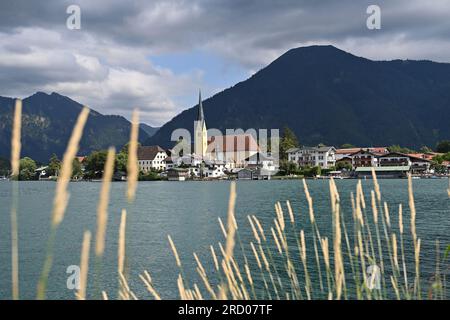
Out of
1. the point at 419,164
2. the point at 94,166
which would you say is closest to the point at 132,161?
the point at 419,164

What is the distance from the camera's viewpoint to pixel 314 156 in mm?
162125

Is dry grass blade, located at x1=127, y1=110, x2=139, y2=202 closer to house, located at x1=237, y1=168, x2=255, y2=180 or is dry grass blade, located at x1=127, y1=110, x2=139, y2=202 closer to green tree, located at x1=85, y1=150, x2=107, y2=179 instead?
house, located at x1=237, y1=168, x2=255, y2=180

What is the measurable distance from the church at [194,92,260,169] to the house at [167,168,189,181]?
22.7m

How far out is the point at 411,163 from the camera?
486 ft

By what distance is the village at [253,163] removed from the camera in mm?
146625

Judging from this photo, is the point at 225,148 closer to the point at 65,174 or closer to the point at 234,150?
the point at 234,150

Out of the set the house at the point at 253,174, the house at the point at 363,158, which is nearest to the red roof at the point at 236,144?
the house at the point at 253,174

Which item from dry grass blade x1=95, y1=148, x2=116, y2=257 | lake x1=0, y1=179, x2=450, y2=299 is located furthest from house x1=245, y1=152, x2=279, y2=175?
dry grass blade x1=95, y1=148, x2=116, y2=257

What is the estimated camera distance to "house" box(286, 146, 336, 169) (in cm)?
16088

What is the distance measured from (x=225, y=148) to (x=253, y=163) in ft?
91.0

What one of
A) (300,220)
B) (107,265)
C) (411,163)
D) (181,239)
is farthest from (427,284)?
(411,163)

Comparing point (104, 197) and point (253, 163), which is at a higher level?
point (253, 163)
